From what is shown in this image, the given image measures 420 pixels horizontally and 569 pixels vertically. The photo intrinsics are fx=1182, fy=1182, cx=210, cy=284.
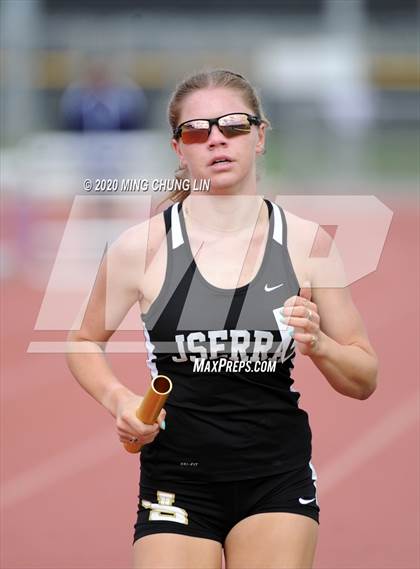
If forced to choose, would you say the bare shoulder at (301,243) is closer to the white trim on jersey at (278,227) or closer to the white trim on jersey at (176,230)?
the white trim on jersey at (278,227)

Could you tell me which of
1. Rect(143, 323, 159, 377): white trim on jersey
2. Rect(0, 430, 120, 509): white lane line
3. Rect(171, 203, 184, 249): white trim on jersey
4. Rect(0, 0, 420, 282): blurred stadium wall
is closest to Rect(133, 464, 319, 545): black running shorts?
Rect(143, 323, 159, 377): white trim on jersey

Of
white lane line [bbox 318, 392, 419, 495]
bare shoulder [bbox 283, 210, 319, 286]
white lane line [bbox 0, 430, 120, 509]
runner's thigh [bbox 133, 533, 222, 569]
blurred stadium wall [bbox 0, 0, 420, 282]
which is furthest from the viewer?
blurred stadium wall [bbox 0, 0, 420, 282]

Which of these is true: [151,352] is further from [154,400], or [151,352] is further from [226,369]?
[154,400]

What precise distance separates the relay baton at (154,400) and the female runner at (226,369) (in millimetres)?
174

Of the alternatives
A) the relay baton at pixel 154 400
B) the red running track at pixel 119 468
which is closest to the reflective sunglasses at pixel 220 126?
the relay baton at pixel 154 400

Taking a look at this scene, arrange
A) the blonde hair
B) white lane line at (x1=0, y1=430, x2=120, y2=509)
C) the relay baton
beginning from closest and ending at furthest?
the relay baton < the blonde hair < white lane line at (x1=0, y1=430, x2=120, y2=509)

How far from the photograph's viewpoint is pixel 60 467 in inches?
276

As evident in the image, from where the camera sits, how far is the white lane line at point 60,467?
259 inches

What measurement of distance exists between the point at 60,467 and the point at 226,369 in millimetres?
3981

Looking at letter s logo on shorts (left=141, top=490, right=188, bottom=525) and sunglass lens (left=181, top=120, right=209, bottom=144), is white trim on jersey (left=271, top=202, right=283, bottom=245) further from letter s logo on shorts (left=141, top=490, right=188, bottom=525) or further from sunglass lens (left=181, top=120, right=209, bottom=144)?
letter s logo on shorts (left=141, top=490, right=188, bottom=525)

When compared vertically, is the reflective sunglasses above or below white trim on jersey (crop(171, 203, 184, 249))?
above

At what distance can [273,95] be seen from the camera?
22.8m

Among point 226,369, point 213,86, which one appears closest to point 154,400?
point 226,369

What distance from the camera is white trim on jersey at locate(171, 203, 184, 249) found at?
338 cm
